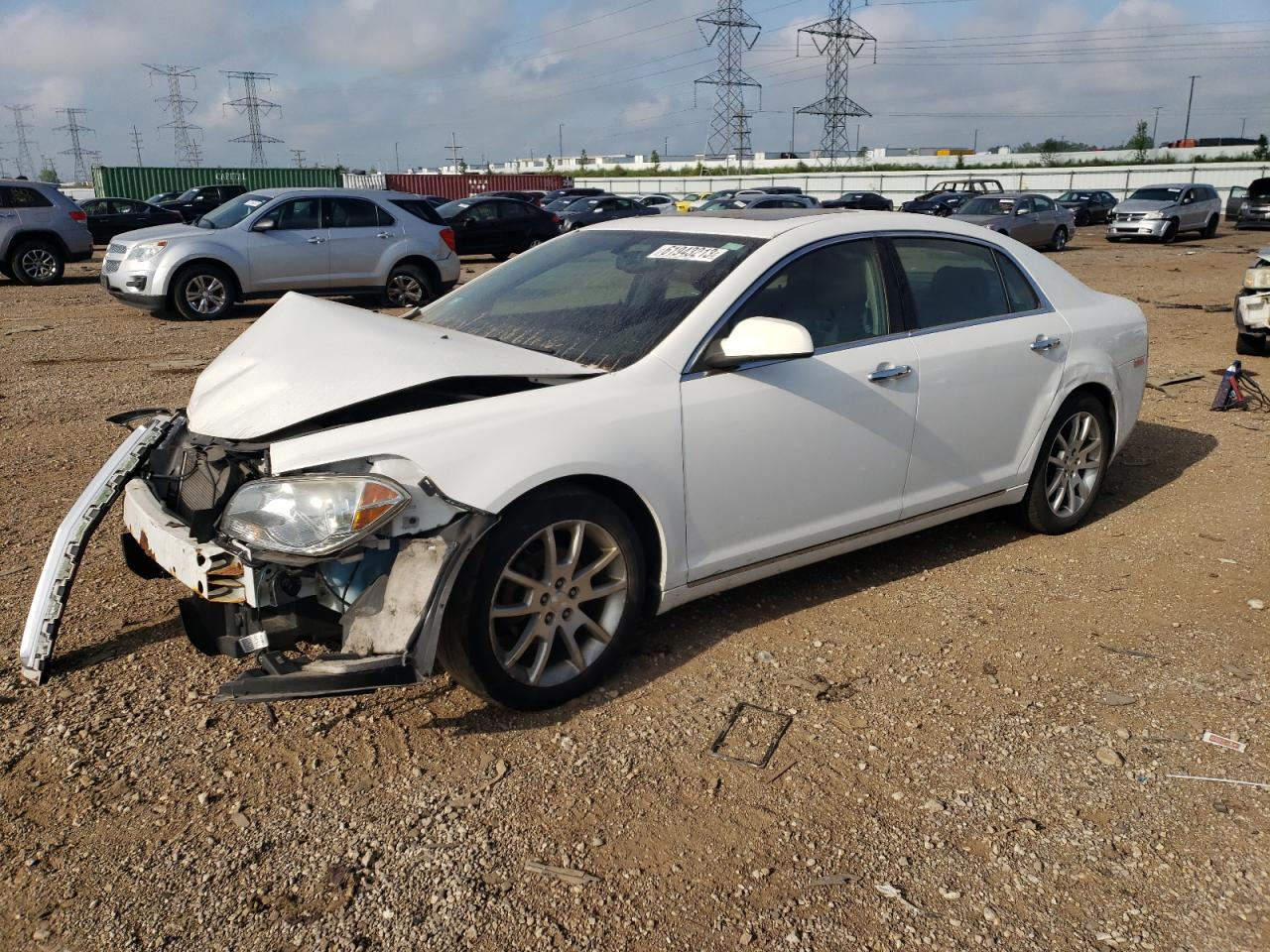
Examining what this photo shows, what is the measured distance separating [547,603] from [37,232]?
17500 millimetres

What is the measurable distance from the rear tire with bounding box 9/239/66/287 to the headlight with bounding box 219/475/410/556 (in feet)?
56.5

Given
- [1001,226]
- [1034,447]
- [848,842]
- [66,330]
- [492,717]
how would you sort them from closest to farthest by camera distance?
[848,842] < [492,717] < [1034,447] < [66,330] < [1001,226]

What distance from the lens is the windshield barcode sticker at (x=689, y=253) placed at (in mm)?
3916

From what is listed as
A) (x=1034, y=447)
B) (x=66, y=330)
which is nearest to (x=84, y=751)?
(x=1034, y=447)

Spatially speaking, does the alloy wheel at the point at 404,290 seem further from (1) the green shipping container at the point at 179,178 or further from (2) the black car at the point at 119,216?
(1) the green shipping container at the point at 179,178

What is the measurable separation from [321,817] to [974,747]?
1.97 metres

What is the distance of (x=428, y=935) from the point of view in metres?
2.40

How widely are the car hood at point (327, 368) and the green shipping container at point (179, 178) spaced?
4293 cm

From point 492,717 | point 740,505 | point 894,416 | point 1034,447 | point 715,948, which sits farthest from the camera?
point 1034,447

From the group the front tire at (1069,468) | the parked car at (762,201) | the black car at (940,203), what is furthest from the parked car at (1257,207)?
the front tire at (1069,468)

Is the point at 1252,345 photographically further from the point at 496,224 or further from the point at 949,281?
the point at 496,224

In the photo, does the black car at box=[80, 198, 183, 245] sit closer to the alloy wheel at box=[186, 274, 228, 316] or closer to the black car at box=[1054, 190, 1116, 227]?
the alloy wheel at box=[186, 274, 228, 316]

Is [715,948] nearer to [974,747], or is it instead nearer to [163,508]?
[974,747]

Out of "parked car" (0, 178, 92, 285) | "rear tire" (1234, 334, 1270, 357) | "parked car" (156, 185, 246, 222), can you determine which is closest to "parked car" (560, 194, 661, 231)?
"parked car" (156, 185, 246, 222)
